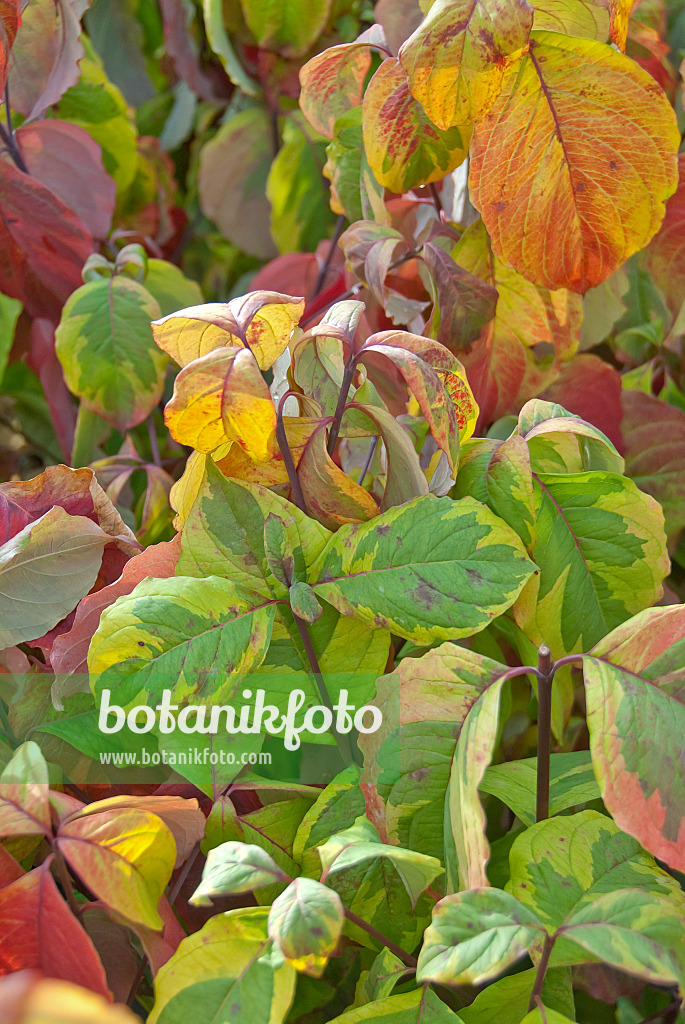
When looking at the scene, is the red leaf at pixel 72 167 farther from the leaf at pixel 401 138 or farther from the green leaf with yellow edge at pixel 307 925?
the green leaf with yellow edge at pixel 307 925

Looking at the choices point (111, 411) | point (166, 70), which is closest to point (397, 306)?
point (111, 411)

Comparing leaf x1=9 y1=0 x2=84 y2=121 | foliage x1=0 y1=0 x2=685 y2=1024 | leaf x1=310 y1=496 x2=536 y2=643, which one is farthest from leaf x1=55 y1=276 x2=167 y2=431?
leaf x1=310 y1=496 x2=536 y2=643

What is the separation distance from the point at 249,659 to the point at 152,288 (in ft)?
0.99

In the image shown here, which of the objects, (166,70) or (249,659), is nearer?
(249,659)

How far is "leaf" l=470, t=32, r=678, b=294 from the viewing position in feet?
0.94

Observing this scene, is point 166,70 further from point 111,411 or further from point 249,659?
point 249,659

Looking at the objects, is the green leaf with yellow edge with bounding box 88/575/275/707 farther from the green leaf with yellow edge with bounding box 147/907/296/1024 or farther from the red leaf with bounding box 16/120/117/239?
the red leaf with bounding box 16/120/117/239

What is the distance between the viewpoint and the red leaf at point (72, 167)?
44cm

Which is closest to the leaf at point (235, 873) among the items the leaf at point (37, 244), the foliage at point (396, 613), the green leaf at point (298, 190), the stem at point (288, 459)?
the foliage at point (396, 613)

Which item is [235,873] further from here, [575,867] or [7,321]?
[7,321]

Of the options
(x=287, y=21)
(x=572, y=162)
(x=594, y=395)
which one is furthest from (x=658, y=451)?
(x=287, y=21)

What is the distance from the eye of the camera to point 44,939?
21 centimetres

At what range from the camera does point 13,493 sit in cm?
31

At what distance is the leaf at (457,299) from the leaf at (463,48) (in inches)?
3.0
